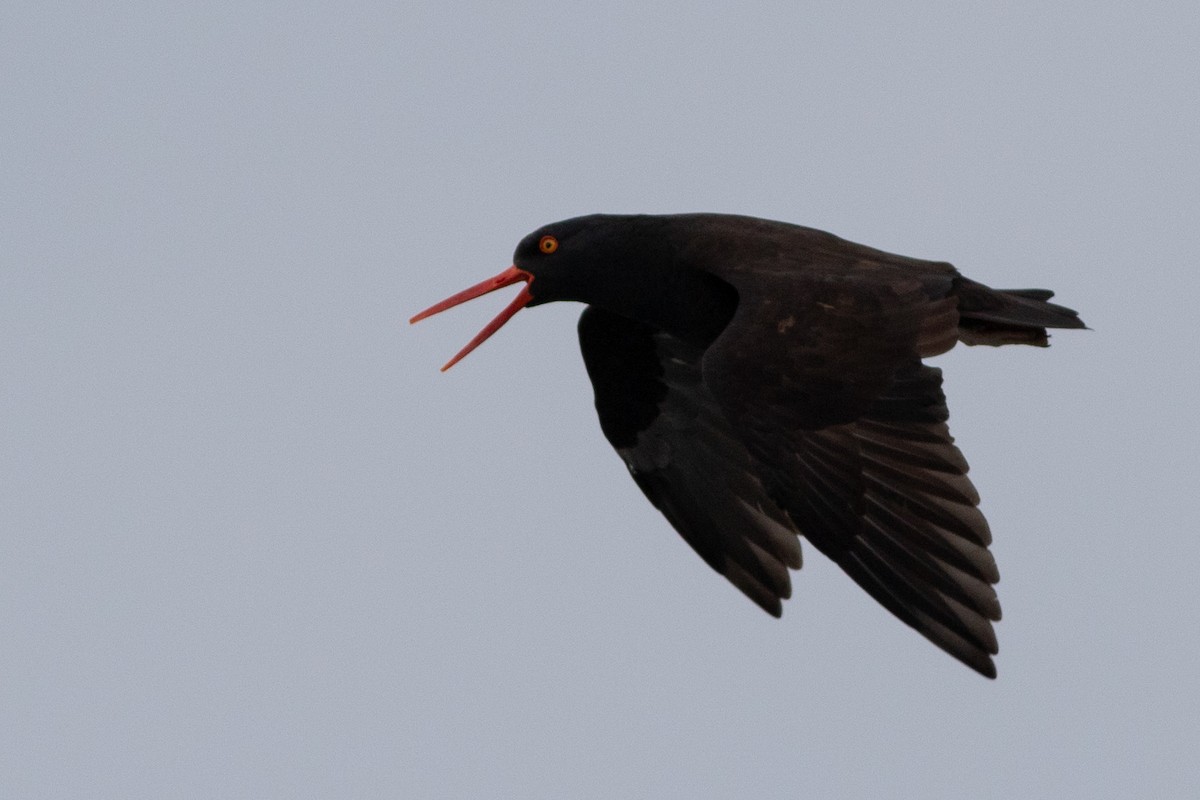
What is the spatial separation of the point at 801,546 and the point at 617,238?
156cm

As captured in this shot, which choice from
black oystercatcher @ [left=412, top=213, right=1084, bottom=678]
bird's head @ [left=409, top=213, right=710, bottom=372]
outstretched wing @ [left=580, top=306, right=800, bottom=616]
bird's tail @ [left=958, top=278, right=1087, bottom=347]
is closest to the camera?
Result: black oystercatcher @ [left=412, top=213, right=1084, bottom=678]

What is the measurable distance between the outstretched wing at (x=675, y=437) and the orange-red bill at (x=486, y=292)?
1.36 feet

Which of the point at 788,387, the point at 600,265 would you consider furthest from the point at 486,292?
the point at 788,387

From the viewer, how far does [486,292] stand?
31.2 feet

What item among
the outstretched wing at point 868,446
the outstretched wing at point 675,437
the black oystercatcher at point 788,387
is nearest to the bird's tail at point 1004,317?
the black oystercatcher at point 788,387

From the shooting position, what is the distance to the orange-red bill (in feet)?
31.0

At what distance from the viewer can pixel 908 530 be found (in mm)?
7727

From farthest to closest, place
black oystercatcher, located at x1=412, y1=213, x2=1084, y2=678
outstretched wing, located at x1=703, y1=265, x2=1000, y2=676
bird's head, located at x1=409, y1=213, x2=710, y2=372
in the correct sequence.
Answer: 1. bird's head, located at x1=409, y1=213, x2=710, y2=372
2. black oystercatcher, located at x1=412, y1=213, x2=1084, y2=678
3. outstretched wing, located at x1=703, y1=265, x2=1000, y2=676

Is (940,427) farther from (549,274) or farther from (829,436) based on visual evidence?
(549,274)

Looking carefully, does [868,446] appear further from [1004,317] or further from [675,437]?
[675,437]

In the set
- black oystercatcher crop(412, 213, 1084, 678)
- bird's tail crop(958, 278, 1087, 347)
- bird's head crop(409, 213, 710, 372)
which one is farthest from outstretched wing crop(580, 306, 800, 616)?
bird's tail crop(958, 278, 1087, 347)

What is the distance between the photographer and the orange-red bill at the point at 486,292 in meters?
9.45

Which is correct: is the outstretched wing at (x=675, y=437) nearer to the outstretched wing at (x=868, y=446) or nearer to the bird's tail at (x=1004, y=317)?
the bird's tail at (x=1004, y=317)

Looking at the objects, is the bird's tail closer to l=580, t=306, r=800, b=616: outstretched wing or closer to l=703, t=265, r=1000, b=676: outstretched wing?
l=703, t=265, r=1000, b=676: outstretched wing
